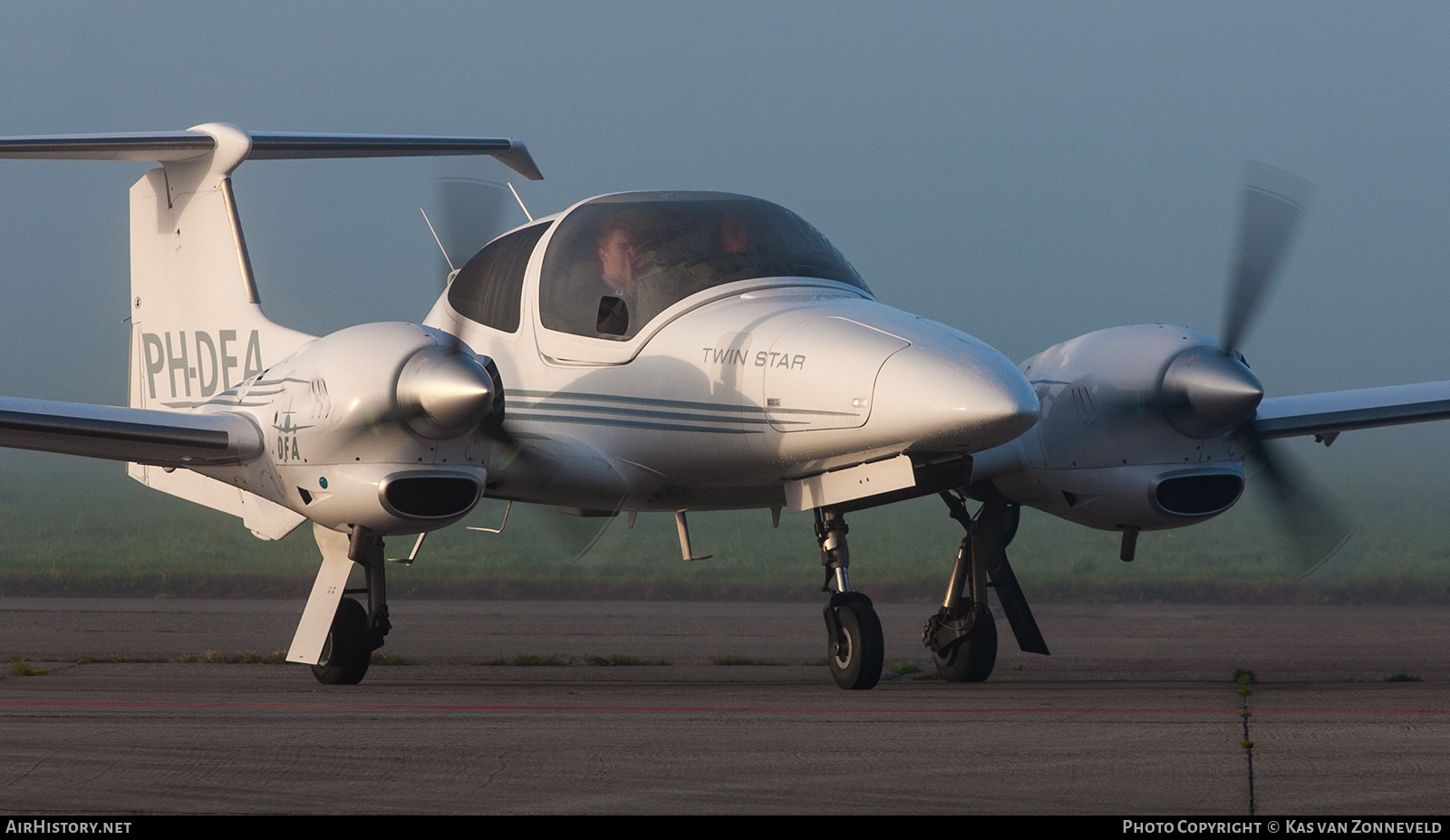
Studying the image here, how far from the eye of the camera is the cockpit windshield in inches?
428

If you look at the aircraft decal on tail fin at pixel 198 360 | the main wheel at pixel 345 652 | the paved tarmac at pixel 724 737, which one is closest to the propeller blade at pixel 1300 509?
the paved tarmac at pixel 724 737

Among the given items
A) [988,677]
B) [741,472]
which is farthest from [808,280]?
[988,677]

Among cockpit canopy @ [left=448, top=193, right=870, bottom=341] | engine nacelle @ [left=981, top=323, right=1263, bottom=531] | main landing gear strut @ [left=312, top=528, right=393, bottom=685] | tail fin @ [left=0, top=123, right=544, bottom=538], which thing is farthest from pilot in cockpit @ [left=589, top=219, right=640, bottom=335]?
tail fin @ [left=0, top=123, right=544, bottom=538]

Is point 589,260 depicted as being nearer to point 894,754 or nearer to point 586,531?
point 586,531

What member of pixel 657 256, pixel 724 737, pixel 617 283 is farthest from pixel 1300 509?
pixel 724 737

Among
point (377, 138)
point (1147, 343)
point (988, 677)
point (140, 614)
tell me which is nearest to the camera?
point (1147, 343)

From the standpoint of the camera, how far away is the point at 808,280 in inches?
431

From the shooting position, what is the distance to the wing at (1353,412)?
38.8 ft

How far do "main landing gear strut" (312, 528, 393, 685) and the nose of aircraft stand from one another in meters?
4.56

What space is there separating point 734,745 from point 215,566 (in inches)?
1174

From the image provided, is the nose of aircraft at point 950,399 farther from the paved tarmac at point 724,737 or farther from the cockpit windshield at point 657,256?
the cockpit windshield at point 657,256

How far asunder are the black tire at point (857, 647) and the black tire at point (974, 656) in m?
2.09

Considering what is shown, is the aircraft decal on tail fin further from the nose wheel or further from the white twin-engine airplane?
the nose wheel

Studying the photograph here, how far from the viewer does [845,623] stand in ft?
33.8
